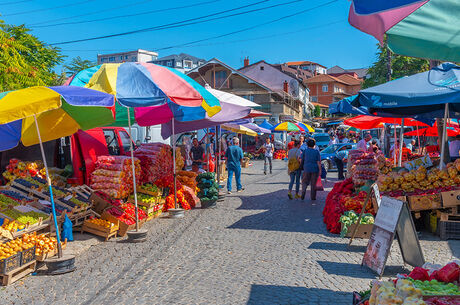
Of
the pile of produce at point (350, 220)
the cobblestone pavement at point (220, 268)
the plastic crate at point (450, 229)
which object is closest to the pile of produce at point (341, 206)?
the pile of produce at point (350, 220)

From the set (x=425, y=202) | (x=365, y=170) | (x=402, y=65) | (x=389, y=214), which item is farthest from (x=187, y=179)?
(x=402, y=65)

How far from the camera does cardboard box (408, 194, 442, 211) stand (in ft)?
25.4

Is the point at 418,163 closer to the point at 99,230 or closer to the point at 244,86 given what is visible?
the point at 99,230

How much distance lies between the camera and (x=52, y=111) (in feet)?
25.8

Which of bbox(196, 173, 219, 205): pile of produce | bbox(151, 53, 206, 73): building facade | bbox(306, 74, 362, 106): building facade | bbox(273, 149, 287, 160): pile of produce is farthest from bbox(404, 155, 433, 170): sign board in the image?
bbox(306, 74, 362, 106): building facade

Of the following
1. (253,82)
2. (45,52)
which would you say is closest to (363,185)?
(45,52)

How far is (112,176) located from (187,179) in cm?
328

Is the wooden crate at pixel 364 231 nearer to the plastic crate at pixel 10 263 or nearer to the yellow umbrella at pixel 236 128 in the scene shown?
the plastic crate at pixel 10 263

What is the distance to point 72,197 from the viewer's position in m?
8.20

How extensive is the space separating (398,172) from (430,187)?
670 mm

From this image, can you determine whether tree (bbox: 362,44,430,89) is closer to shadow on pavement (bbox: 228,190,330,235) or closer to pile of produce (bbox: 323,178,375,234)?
shadow on pavement (bbox: 228,190,330,235)

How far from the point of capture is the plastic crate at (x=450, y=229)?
7.54 m

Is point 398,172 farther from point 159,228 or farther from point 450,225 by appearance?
point 159,228

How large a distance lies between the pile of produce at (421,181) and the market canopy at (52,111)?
221 inches
